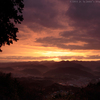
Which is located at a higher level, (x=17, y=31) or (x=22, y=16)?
(x=22, y=16)

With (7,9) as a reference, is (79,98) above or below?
below

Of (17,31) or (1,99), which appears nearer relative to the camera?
(1,99)

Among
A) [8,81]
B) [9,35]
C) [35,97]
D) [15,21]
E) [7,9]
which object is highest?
[7,9]

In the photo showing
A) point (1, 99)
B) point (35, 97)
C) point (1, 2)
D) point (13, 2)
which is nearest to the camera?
point (1, 99)

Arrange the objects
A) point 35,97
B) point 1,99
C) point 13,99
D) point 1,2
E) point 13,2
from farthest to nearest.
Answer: point 35,97 → point 13,2 → point 1,2 → point 13,99 → point 1,99

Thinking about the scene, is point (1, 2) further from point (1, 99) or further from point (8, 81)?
point (1, 99)

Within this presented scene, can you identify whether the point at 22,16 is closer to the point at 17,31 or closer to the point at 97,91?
the point at 17,31

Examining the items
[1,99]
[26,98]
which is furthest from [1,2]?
[26,98]


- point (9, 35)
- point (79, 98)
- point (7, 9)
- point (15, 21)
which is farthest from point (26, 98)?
point (7, 9)

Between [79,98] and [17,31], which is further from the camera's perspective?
[17,31]
